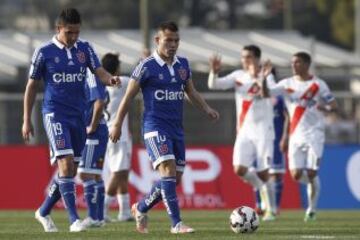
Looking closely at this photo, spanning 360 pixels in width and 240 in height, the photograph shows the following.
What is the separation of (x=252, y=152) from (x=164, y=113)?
5.57 meters

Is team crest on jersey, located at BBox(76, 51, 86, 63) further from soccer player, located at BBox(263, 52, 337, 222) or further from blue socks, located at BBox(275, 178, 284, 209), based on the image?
blue socks, located at BBox(275, 178, 284, 209)

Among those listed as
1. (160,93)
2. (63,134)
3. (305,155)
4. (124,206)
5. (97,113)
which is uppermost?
(160,93)

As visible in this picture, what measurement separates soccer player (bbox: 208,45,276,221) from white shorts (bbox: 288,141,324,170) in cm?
35

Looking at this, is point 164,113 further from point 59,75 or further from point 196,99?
point 59,75

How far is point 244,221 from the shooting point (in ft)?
57.1

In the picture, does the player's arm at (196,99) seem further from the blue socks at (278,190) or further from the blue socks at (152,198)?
the blue socks at (278,190)

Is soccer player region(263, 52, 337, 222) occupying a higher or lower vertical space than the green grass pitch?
higher

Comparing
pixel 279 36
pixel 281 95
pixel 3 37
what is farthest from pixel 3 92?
pixel 281 95

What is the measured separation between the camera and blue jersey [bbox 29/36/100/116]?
57.7 ft

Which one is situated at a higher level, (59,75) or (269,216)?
(59,75)

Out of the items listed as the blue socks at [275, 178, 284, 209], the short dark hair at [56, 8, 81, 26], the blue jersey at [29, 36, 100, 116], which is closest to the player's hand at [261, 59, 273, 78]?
the blue socks at [275, 178, 284, 209]

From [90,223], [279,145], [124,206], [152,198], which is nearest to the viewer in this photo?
[152,198]

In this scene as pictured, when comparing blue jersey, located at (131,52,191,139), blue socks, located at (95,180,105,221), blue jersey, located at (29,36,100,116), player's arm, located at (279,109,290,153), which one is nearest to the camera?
blue jersey, located at (131,52,191,139)

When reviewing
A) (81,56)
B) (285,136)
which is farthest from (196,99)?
(285,136)
